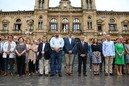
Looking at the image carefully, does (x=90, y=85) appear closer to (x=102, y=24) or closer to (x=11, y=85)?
(x=11, y=85)

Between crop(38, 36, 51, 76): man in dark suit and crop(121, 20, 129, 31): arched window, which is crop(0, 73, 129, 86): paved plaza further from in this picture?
crop(121, 20, 129, 31): arched window

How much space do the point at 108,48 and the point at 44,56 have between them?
11.3ft

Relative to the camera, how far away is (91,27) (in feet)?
182

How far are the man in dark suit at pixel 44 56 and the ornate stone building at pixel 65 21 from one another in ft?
128

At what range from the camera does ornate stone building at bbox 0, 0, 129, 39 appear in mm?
55469

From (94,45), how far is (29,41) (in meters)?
3.63

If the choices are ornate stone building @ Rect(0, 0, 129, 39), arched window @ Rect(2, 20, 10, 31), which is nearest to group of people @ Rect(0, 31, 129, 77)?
ornate stone building @ Rect(0, 0, 129, 39)

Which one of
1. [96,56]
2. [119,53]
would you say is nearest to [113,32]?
[119,53]

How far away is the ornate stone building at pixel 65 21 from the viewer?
182 ft

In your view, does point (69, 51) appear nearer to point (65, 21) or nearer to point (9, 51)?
point (9, 51)

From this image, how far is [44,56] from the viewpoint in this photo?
14727 millimetres

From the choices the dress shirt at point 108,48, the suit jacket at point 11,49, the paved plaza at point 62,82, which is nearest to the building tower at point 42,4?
the suit jacket at point 11,49

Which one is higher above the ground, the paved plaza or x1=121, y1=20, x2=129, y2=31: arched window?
x1=121, y1=20, x2=129, y2=31: arched window

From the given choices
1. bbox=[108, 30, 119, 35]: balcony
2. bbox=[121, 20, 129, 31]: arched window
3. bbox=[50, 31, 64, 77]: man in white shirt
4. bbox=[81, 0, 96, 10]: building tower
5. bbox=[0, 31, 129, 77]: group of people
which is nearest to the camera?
bbox=[50, 31, 64, 77]: man in white shirt
